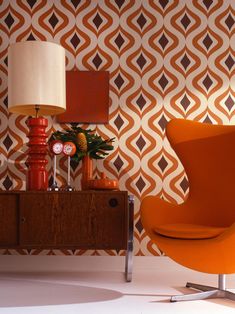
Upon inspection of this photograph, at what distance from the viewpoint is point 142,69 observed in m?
4.20

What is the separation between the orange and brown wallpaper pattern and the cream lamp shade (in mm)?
570

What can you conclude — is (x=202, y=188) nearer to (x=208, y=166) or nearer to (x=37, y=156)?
(x=208, y=166)

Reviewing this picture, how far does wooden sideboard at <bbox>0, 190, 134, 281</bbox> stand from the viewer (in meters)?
3.51

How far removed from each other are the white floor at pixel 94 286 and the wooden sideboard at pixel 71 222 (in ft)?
0.84

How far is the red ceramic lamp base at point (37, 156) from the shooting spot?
12.2 ft

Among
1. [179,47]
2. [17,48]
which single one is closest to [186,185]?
[179,47]

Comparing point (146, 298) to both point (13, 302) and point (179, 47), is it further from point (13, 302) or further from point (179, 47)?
point (179, 47)

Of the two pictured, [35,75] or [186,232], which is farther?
[35,75]

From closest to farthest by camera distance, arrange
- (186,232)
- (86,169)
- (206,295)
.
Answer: (186,232) < (206,295) < (86,169)

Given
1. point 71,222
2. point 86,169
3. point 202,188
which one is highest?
point 86,169

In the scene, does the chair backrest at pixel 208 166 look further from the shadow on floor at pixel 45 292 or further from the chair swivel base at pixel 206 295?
the shadow on floor at pixel 45 292

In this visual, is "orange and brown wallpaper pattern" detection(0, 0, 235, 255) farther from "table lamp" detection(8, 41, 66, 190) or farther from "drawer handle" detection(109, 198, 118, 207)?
"drawer handle" detection(109, 198, 118, 207)

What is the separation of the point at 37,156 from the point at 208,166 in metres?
1.31

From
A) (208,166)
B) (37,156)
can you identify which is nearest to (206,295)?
(208,166)
